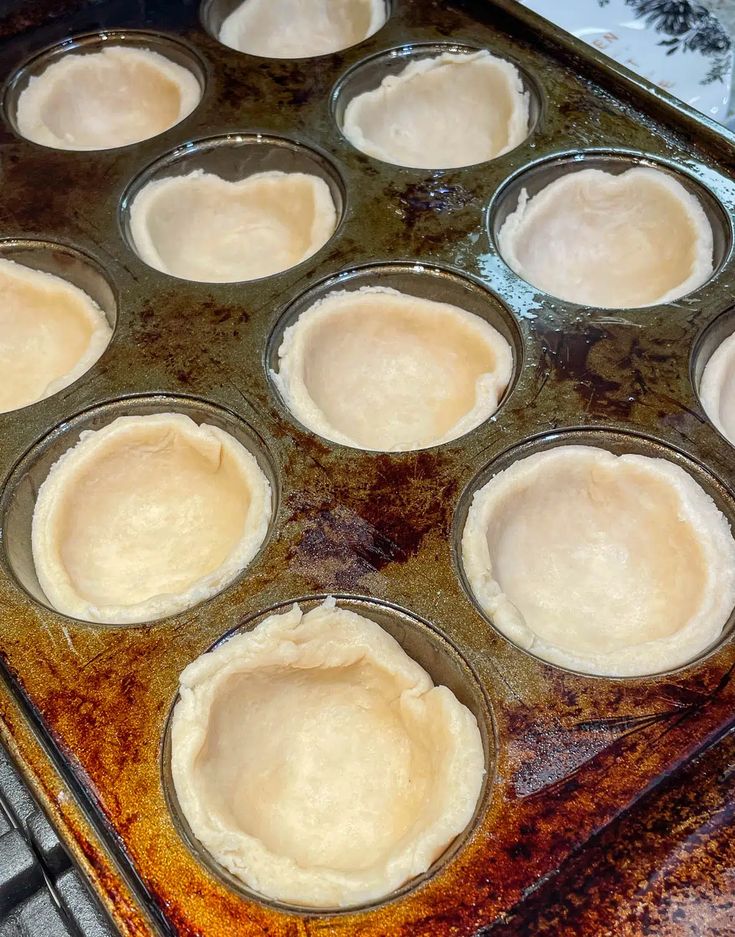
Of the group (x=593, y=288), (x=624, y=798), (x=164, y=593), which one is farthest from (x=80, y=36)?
(x=624, y=798)

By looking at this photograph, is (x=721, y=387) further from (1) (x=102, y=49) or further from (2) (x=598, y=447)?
(1) (x=102, y=49)

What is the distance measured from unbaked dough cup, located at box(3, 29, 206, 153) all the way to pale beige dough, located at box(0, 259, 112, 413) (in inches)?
46.5

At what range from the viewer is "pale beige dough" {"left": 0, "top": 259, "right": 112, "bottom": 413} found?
3.49 metres

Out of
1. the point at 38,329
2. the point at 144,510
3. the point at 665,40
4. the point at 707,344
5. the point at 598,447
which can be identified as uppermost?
the point at 665,40

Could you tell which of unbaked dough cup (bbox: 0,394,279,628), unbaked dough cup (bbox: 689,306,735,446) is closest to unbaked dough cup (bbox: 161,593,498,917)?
unbaked dough cup (bbox: 0,394,279,628)

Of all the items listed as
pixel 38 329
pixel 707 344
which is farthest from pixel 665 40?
pixel 38 329

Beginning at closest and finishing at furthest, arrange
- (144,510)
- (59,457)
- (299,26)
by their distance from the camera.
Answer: (59,457) < (144,510) < (299,26)

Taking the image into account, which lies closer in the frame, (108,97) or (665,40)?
(665,40)

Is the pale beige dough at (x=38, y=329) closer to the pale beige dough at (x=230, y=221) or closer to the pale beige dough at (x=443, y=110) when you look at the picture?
the pale beige dough at (x=230, y=221)

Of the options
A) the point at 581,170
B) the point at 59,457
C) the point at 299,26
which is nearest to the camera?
the point at 59,457

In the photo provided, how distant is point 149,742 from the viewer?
2.22 meters

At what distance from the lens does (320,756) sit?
2434 millimetres

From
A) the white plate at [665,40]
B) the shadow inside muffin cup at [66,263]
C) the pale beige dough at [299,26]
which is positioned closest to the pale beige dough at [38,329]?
the shadow inside muffin cup at [66,263]

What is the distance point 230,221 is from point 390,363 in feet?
3.99
